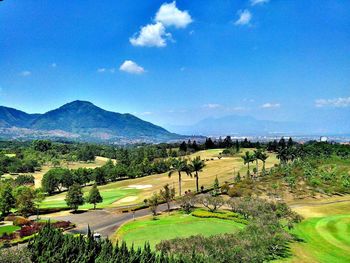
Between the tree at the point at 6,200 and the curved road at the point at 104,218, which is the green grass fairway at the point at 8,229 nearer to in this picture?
the curved road at the point at 104,218

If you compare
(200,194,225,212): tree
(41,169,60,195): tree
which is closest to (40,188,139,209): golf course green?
(41,169,60,195): tree

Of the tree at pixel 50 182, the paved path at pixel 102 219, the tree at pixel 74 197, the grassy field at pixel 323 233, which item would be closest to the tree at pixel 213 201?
the paved path at pixel 102 219

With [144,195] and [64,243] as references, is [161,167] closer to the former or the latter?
[144,195]

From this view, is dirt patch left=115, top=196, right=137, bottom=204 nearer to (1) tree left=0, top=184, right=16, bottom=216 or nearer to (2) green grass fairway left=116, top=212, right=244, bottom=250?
(1) tree left=0, top=184, right=16, bottom=216

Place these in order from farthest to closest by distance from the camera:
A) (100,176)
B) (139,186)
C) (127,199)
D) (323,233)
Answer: (100,176) → (139,186) → (127,199) → (323,233)

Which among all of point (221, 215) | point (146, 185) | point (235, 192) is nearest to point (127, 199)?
point (146, 185)

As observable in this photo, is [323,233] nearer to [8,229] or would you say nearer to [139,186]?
[8,229]
